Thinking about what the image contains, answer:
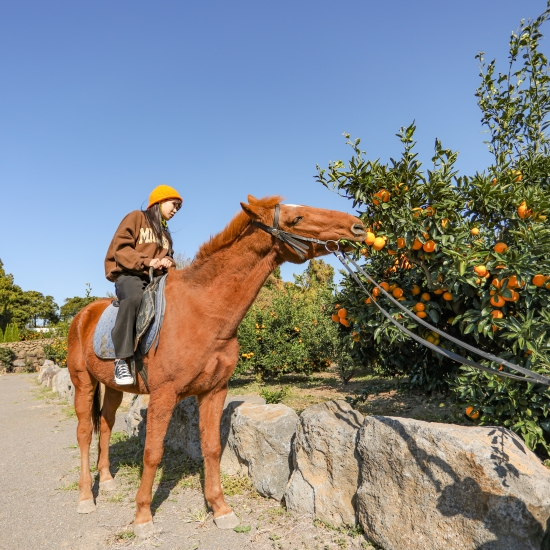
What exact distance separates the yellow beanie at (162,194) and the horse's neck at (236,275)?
1.00 metres

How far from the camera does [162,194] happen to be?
13.8 ft

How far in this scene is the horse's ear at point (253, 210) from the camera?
129 inches

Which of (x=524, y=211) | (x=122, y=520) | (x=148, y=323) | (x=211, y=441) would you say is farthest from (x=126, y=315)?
(x=524, y=211)

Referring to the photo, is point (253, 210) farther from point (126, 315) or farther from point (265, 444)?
point (265, 444)

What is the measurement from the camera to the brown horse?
3.29 meters

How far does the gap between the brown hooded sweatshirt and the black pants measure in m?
0.15

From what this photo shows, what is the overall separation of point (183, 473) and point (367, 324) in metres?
2.81

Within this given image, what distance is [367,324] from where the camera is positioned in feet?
13.0

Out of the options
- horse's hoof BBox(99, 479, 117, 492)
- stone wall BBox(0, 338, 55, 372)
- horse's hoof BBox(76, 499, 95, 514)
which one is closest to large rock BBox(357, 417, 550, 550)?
horse's hoof BBox(76, 499, 95, 514)

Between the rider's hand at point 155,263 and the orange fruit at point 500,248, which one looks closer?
the orange fruit at point 500,248

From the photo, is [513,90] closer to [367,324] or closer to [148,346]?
[367,324]

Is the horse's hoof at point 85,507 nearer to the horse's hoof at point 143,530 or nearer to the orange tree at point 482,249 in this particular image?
the horse's hoof at point 143,530

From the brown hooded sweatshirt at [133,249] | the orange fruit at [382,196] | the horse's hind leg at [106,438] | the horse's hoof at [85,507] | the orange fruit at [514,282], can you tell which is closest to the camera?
the orange fruit at [514,282]

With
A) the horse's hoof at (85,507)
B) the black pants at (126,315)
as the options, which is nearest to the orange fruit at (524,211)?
the black pants at (126,315)
